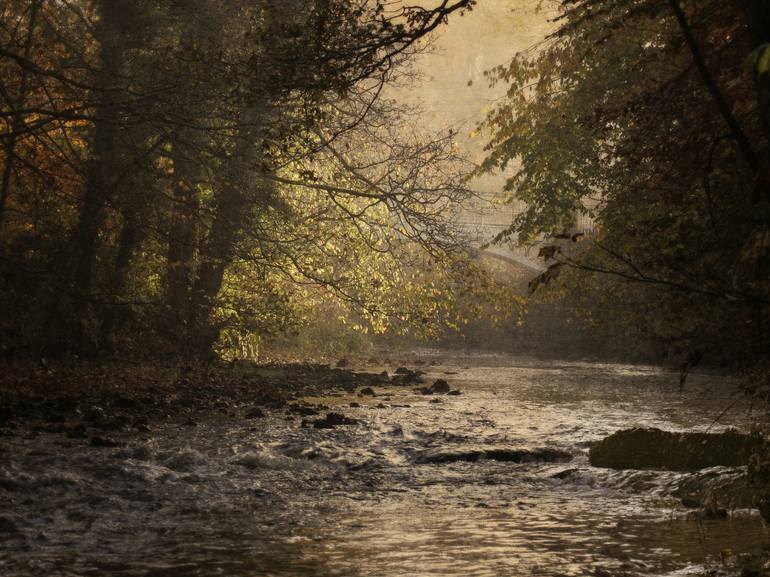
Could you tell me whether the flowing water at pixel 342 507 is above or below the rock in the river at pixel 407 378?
below

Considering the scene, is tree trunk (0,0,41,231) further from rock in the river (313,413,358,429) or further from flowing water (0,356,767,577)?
rock in the river (313,413,358,429)

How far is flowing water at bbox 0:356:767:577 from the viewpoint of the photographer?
7434 millimetres

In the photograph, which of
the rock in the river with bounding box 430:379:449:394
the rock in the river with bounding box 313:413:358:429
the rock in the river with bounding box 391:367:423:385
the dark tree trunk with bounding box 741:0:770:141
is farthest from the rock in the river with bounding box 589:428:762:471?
the rock in the river with bounding box 391:367:423:385

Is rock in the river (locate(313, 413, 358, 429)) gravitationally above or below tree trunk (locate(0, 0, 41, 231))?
below

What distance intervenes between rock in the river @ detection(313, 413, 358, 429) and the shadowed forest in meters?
0.10

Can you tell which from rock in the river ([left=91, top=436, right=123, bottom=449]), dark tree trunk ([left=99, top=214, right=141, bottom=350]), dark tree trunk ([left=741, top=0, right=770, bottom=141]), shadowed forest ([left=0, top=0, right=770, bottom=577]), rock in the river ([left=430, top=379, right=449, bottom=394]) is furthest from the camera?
rock in the river ([left=430, top=379, right=449, bottom=394])

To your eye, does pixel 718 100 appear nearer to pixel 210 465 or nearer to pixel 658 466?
pixel 658 466

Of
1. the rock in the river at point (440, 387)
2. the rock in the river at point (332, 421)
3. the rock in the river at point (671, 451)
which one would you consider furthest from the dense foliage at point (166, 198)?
the rock in the river at point (671, 451)

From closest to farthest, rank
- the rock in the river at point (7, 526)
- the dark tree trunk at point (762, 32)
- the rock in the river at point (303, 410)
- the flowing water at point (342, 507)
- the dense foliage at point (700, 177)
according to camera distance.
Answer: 1. the dark tree trunk at point (762, 32)
2. the dense foliage at point (700, 177)
3. the flowing water at point (342, 507)
4. the rock in the river at point (7, 526)
5. the rock in the river at point (303, 410)

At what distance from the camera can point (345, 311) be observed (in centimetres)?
3625

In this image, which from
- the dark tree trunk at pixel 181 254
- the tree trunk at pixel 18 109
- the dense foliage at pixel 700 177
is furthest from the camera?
the dark tree trunk at pixel 181 254

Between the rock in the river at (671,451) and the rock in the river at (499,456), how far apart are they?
579 mm

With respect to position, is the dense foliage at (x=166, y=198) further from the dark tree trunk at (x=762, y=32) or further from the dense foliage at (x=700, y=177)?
the dark tree trunk at (x=762, y=32)

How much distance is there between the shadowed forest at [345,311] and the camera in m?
7.88
